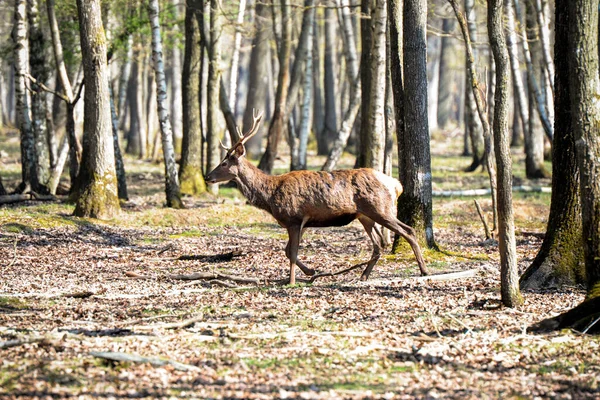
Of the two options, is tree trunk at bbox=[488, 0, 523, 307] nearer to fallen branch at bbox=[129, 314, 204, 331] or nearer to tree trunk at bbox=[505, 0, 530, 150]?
fallen branch at bbox=[129, 314, 204, 331]

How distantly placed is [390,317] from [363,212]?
310 centimetres

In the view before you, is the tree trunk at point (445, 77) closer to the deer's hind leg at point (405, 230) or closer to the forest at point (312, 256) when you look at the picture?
the forest at point (312, 256)

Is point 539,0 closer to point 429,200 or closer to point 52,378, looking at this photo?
point 429,200

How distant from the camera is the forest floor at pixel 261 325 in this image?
7047 mm

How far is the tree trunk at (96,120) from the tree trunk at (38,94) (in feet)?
16.1

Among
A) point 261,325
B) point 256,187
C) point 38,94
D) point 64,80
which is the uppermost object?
point 64,80

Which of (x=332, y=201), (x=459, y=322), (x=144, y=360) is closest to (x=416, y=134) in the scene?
(x=332, y=201)

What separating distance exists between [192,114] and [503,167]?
1459 centimetres

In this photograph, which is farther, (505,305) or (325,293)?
(325,293)

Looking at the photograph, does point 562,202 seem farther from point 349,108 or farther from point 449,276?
point 349,108

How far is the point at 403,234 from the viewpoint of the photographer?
40.8 feet

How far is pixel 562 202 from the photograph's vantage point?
1043 cm

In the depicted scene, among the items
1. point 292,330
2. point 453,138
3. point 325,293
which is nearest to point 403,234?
point 325,293

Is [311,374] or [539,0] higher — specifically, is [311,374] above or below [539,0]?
below
